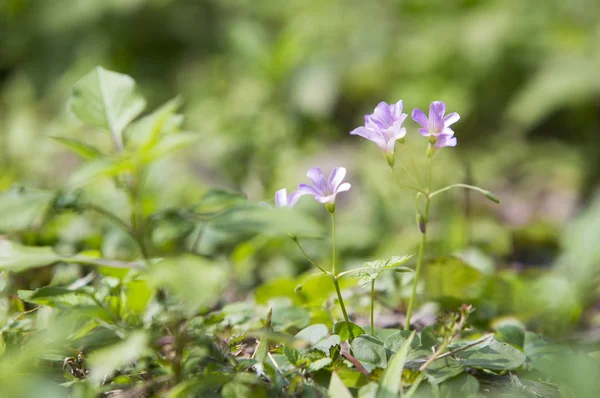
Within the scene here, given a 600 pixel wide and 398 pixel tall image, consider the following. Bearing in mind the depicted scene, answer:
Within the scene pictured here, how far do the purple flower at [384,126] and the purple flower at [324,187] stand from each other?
0.26 feet

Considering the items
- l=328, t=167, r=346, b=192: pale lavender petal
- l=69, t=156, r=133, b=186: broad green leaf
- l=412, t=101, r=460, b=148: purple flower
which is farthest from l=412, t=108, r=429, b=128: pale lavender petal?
l=69, t=156, r=133, b=186: broad green leaf

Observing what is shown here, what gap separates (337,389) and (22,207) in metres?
0.56

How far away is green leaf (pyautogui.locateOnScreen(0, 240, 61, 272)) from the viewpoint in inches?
34.9

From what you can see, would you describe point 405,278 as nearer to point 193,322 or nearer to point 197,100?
point 193,322

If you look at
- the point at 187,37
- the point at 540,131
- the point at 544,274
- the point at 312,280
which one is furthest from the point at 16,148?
the point at 540,131

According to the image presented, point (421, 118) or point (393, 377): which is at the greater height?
point (421, 118)

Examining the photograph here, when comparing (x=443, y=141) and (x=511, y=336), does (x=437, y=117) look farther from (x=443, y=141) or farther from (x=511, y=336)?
(x=511, y=336)

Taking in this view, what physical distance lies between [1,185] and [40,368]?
1.74m

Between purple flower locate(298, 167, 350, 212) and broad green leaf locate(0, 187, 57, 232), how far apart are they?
0.41m

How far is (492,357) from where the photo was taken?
0.98m

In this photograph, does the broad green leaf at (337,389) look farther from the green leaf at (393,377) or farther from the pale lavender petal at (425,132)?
the pale lavender petal at (425,132)

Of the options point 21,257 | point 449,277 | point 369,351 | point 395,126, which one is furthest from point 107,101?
point 449,277

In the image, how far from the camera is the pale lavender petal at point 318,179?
38.2 inches

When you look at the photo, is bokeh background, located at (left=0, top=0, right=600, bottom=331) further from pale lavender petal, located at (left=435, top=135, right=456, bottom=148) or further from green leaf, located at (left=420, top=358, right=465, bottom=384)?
pale lavender petal, located at (left=435, top=135, right=456, bottom=148)
